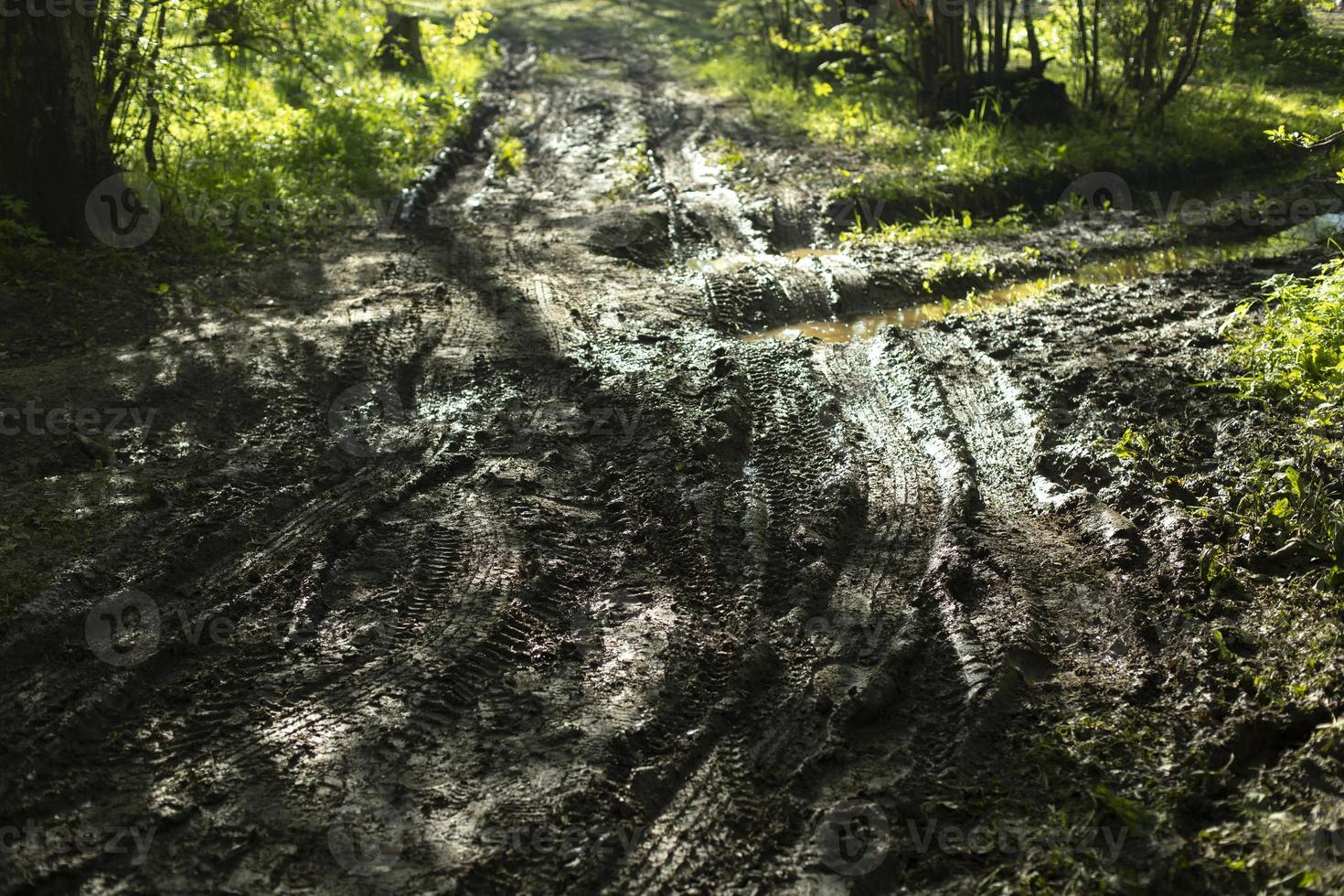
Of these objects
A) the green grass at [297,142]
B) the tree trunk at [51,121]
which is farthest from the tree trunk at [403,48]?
the tree trunk at [51,121]

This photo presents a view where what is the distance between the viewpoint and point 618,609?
13.5 ft

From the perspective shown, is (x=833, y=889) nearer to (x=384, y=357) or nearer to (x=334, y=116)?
(x=384, y=357)

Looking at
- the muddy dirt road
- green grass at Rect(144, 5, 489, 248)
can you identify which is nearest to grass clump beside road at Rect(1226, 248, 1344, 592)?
the muddy dirt road

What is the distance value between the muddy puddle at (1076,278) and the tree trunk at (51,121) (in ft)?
14.9

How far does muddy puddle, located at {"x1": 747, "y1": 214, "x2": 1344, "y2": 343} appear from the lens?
7.17 metres

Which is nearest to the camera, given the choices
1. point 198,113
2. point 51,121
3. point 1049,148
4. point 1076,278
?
point 51,121

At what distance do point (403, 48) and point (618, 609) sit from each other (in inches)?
489

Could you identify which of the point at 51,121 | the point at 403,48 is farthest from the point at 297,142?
the point at 403,48

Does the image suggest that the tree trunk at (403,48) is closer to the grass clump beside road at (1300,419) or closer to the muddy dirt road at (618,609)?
Answer: the muddy dirt road at (618,609)

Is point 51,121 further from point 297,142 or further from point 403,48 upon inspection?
point 403,48

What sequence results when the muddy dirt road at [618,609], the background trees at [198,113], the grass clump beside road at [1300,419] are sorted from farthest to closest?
the background trees at [198,113] → the grass clump beside road at [1300,419] → the muddy dirt road at [618,609]

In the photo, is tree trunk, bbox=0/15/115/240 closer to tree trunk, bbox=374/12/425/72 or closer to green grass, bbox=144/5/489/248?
green grass, bbox=144/5/489/248

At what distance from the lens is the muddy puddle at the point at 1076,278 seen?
7172mm

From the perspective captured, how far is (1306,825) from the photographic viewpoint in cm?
292
